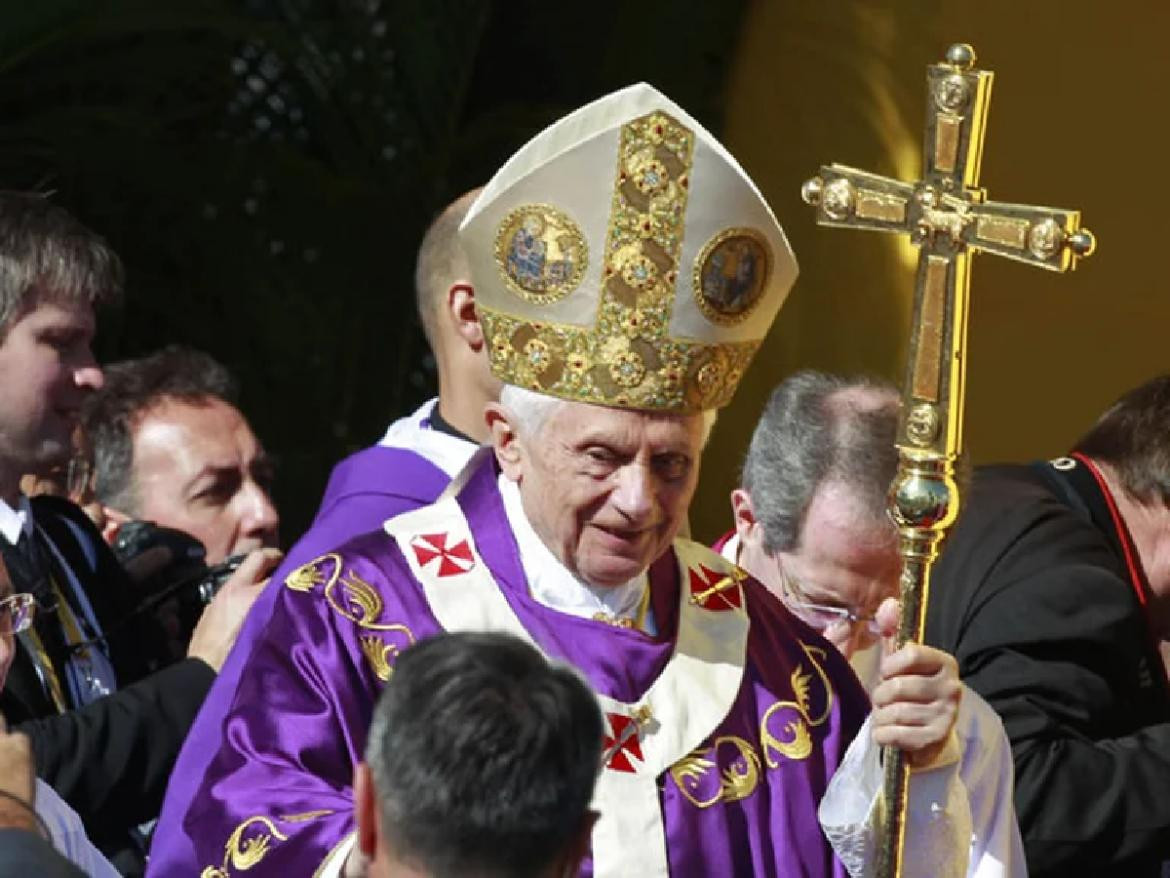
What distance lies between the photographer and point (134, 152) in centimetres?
773

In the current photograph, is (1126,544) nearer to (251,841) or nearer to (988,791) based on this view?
(988,791)

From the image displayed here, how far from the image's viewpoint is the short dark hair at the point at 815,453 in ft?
16.4

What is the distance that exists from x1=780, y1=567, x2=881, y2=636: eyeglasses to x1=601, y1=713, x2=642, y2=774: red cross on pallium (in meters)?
0.74

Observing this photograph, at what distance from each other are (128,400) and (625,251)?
2.33 m

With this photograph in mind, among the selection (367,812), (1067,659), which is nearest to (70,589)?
(1067,659)

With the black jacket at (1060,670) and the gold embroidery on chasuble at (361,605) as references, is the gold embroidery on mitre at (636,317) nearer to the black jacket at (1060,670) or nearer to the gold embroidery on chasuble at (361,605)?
the gold embroidery on chasuble at (361,605)

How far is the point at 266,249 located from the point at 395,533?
12.2ft

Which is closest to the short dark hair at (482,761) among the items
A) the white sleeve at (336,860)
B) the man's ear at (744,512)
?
the white sleeve at (336,860)

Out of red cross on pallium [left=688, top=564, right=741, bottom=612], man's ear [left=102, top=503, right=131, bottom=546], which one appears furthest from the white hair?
man's ear [left=102, top=503, right=131, bottom=546]

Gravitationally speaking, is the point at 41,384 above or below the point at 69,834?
above

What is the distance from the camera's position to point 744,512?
5152 millimetres

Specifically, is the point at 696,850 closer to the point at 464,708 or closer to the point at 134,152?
the point at 464,708

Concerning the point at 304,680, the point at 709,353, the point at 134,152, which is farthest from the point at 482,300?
the point at 134,152

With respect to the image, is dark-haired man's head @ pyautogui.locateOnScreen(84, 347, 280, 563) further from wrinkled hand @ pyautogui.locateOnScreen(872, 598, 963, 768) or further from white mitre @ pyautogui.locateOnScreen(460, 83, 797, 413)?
wrinkled hand @ pyautogui.locateOnScreen(872, 598, 963, 768)
